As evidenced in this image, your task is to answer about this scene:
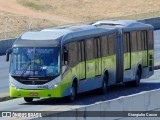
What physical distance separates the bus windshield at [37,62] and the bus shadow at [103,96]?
51.5 inches

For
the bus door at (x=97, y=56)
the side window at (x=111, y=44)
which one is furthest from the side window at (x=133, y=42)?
the bus door at (x=97, y=56)

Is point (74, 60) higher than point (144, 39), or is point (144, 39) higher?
point (74, 60)

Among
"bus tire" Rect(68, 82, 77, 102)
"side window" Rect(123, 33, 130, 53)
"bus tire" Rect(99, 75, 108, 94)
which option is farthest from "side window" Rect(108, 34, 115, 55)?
"bus tire" Rect(68, 82, 77, 102)

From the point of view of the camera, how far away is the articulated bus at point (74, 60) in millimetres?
30391

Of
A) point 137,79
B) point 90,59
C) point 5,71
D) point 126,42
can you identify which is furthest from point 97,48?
point 5,71

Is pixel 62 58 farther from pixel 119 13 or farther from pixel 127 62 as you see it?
pixel 119 13

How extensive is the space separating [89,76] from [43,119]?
12.7 m

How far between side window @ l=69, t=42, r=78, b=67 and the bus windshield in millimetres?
851

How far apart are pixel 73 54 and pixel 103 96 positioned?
2.82 metres

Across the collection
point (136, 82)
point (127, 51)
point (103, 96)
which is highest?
point (127, 51)

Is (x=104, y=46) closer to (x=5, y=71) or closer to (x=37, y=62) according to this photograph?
(x=37, y=62)

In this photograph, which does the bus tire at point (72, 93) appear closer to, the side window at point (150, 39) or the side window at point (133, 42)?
the side window at point (133, 42)

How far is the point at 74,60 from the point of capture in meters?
31.7

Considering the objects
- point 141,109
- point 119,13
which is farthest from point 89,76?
point 119,13
